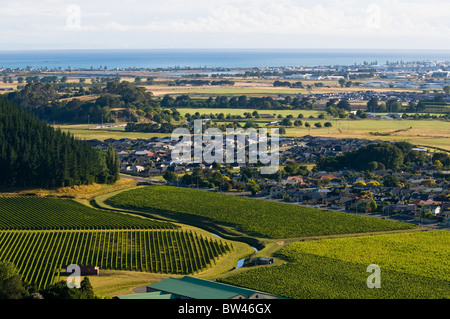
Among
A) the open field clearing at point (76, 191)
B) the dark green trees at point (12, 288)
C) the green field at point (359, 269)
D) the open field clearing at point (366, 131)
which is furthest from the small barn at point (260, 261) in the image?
the open field clearing at point (366, 131)

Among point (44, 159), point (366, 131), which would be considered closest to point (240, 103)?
point (366, 131)

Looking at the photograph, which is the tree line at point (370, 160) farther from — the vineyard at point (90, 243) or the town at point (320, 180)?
the vineyard at point (90, 243)

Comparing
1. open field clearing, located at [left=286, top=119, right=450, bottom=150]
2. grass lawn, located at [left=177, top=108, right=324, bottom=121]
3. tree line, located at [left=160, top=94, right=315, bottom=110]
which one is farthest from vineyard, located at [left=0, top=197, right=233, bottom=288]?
tree line, located at [left=160, top=94, right=315, bottom=110]

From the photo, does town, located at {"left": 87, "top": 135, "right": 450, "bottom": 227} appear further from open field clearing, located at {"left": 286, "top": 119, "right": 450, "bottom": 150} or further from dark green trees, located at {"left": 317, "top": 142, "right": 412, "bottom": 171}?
open field clearing, located at {"left": 286, "top": 119, "right": 450, "bottom": 150}

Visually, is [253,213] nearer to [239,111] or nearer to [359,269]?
[359,269]
